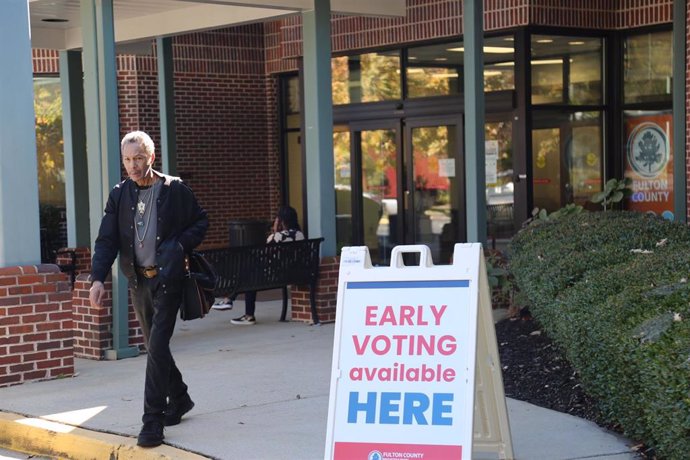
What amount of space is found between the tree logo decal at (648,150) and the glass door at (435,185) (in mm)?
2330

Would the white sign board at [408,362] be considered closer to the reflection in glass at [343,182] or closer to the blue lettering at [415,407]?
the blue lettering at [415,407]

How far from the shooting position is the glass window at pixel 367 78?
53.9ft

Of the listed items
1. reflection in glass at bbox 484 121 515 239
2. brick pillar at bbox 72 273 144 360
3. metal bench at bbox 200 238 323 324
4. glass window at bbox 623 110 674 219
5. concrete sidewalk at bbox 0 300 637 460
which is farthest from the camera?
reflection in glass at bbox 484 121 515 239

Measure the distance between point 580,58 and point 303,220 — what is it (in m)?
6.06

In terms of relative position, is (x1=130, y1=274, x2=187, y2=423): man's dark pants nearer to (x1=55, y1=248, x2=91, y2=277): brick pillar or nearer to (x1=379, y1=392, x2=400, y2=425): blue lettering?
(x1=379, y1=392, x2=400, y2=425): blue lettering

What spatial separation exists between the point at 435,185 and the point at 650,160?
307 cm

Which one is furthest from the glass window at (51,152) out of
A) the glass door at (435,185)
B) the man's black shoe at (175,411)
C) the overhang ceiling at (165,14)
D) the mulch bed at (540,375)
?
the man's black shoe at (175,411)

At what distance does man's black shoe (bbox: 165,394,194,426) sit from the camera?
24.4 ft

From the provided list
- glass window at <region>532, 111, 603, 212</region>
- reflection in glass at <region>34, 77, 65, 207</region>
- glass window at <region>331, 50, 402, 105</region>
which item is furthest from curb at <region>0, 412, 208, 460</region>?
reflection in glass at <region>34, 77, 65, 207</region>

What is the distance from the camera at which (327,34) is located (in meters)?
12.5

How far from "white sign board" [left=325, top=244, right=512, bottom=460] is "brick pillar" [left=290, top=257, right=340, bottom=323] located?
637cm

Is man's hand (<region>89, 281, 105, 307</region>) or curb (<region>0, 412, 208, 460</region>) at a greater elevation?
man's hand (<region>89, 281, 105, 307</region>)

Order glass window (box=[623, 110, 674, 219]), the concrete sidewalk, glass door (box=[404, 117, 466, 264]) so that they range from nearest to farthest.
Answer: the concrete sidewalk → glass window (box=[623, 110, 674, 219]) → glass door (box=[404, 117, 466, 264])

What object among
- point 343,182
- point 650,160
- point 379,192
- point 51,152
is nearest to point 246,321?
point 379,192
